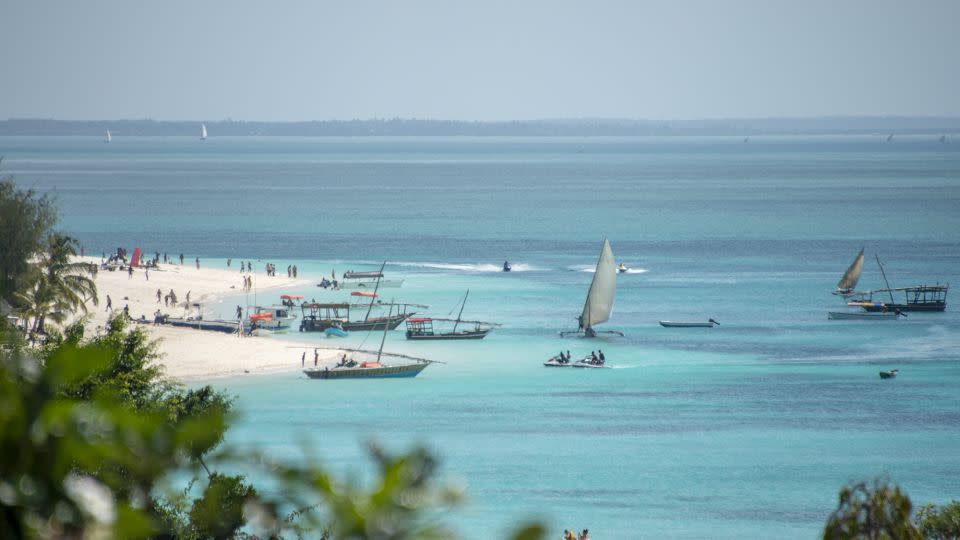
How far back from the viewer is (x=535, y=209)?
179375mm

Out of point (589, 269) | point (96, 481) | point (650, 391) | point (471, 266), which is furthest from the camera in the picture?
point (471, 266)

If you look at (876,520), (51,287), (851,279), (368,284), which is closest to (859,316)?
(851,279)

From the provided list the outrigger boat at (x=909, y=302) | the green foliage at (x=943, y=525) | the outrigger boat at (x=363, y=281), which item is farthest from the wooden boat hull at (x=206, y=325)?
the green foliage at (x=943, y=525)

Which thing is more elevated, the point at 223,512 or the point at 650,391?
the point at 223,512

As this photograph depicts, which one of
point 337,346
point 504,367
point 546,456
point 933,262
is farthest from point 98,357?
point 933,262

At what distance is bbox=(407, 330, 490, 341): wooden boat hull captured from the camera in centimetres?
7212

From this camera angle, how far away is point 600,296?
249 feet

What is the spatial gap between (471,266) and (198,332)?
131 feet

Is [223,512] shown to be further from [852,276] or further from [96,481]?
[852,276]

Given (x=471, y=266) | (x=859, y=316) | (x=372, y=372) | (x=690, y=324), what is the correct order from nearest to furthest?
1. (x=372, y=372)
2. (x=690, y=324)
3. (x=859, y=316)
4. (x=471, y=266)

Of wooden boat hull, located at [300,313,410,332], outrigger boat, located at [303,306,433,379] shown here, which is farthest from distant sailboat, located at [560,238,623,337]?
outrigger boat, located at [303,306,433,379]

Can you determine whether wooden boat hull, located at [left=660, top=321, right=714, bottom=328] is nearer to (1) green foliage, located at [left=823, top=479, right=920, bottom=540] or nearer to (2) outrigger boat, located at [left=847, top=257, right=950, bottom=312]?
(2) outrigger boat, located at [left=847, top=257, right=950, bottom=312]

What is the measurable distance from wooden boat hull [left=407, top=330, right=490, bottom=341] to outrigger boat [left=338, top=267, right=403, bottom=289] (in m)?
20.0

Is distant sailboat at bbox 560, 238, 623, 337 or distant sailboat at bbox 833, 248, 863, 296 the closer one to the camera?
distant sailboat at bbox 560, 238, 623, 337
